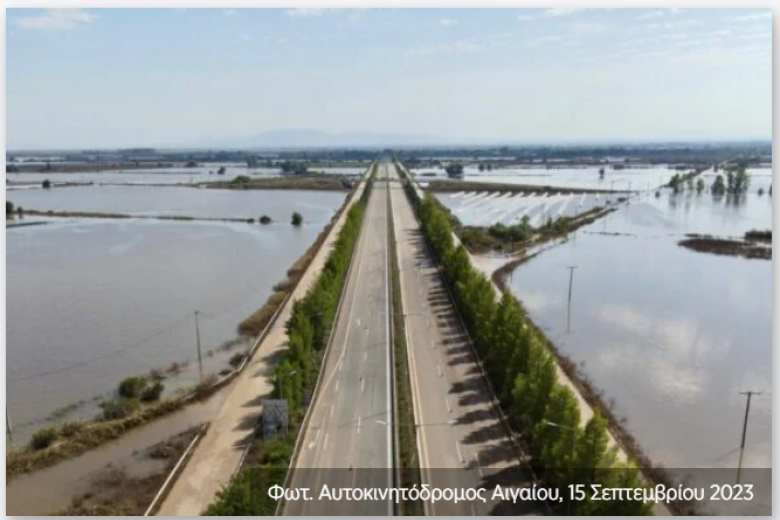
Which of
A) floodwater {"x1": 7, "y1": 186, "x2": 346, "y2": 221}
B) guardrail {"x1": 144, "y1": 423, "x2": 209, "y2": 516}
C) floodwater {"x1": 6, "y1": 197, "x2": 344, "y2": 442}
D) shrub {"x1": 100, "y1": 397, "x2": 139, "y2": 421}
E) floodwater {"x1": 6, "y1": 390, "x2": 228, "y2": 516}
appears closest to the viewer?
guardrail {"x1": 144, "y1": 423, "x2": 209, "y2": 516}

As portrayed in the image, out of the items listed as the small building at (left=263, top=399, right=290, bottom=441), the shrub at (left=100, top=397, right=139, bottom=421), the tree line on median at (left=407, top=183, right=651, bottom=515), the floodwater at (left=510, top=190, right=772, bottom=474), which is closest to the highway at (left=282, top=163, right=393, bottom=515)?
the small building at (left=263, top=399, right=290, bottom=441)

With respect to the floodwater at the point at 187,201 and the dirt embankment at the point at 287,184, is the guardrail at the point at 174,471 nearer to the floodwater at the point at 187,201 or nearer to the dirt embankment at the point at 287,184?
the floodwater at the point at 187,201

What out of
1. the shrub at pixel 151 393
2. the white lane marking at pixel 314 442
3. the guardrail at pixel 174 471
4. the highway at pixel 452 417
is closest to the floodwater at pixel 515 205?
the highway at pixel 452 417

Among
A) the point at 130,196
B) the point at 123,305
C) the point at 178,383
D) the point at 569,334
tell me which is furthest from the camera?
the point at 130,196

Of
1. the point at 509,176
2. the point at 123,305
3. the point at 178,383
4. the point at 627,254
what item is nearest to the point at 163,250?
the point at 123,305

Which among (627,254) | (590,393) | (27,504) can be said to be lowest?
(27,504)

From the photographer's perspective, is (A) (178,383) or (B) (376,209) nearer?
(A) (178,383)

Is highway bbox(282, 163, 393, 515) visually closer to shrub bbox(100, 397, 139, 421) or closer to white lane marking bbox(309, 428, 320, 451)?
white lane marking bbox(309, 428, 320, 451)

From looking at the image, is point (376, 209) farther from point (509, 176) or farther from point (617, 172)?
point (617, 172)
